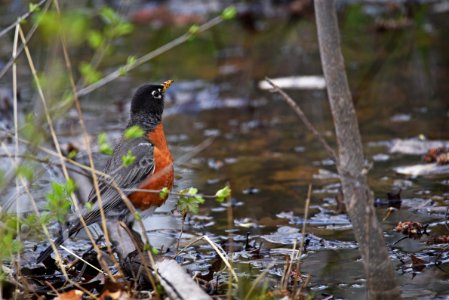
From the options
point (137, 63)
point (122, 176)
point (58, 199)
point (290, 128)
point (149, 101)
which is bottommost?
point (290, 128)

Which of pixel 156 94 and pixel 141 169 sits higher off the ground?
pixel 156 94

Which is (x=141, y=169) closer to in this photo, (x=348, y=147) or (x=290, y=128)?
(x=348, y=147)

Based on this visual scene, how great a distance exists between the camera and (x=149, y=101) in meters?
5.22

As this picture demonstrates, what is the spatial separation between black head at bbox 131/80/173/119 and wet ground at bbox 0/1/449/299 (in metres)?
0.80

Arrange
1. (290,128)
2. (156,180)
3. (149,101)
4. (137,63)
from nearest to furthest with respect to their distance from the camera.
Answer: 1. (137,63)
2. (156,180)
3. (149,101)
4. (290,128)

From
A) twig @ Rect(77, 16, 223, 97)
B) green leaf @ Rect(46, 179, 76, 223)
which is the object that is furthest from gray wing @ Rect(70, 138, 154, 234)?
green leaf @ Rect(46, 179, 76, 223)

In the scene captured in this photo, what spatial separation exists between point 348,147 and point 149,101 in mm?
1920

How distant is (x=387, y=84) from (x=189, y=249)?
4460mm

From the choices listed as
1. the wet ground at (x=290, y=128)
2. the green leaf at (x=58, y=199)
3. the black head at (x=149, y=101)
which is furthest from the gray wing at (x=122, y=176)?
the green leaf at (x=58, y=199)

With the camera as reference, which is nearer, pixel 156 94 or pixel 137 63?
pixel 137 63

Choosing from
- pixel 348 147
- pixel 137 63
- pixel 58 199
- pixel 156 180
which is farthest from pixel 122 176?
pixel 348 147

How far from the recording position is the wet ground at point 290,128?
15.8 feet

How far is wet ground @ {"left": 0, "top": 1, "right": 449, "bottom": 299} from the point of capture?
4.83 m

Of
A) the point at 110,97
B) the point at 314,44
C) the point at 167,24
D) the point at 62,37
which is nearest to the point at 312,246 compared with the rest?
the point at 62,37
